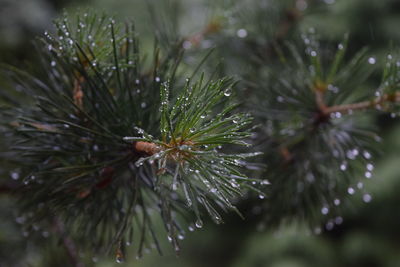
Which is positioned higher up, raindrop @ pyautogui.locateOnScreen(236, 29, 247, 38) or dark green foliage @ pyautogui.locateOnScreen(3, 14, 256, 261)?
raindrop @ pyautogui.locateOnScreen(236, 29, 247, 38)

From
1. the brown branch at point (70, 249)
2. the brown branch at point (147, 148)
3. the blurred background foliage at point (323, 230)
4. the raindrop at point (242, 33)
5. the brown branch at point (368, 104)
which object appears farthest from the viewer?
the blurred background foliage at point (323, 230)

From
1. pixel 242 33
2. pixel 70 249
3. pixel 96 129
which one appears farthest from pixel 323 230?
pixel 96 129

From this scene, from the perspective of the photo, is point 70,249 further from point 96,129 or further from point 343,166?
point 343,166

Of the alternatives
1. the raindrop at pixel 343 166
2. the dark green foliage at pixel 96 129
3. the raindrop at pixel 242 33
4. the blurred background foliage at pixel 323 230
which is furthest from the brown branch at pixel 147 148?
the blurred background foliage at pixel 323 230

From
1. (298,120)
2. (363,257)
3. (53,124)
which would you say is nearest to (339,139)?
(298,120)

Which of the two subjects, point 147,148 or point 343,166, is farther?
point 343,166

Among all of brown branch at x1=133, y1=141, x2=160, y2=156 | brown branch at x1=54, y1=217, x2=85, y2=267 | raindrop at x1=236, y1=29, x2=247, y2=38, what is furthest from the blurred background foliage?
brown branch at x1=133, y1=141, x2=160, y2=156

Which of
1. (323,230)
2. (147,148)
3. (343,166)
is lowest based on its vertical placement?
(323,230)

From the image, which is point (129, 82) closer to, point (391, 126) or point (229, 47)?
point (229, 47)

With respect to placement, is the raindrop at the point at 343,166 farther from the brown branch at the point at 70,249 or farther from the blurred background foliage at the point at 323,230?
the blurred background foliage at the point at 323,230

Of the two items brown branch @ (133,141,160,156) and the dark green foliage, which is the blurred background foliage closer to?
the dark green foliage

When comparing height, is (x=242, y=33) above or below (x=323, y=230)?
above
